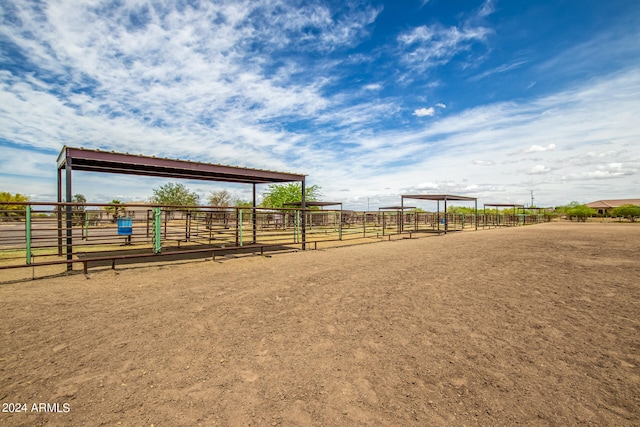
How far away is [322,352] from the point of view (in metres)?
3.62

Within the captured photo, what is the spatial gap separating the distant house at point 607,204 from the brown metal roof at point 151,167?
8823 centimetres

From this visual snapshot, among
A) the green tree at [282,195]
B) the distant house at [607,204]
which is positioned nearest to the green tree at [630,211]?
the distant house at [607,204]

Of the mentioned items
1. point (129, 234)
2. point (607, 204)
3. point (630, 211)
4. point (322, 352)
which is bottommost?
point (322, 352)

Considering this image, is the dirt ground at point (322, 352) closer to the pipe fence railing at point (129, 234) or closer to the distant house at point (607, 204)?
the pipe fence railing at point (129, 234)

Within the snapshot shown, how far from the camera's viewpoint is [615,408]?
8.76ft

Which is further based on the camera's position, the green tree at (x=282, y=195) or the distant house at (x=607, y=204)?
the distant house at (x=607, y=204)

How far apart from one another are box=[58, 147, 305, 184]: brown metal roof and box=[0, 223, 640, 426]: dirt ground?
3883mm

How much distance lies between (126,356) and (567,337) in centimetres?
577

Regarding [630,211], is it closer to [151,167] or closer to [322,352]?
[322,352]

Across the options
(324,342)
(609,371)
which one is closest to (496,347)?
(609,371)

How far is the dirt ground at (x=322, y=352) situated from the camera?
262 centimetres

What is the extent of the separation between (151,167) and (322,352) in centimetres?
1004

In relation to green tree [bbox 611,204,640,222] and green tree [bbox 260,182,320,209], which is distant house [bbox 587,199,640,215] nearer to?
green tree [bbox 611,204,640,222]

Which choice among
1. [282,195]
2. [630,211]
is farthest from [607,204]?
[282,195]
